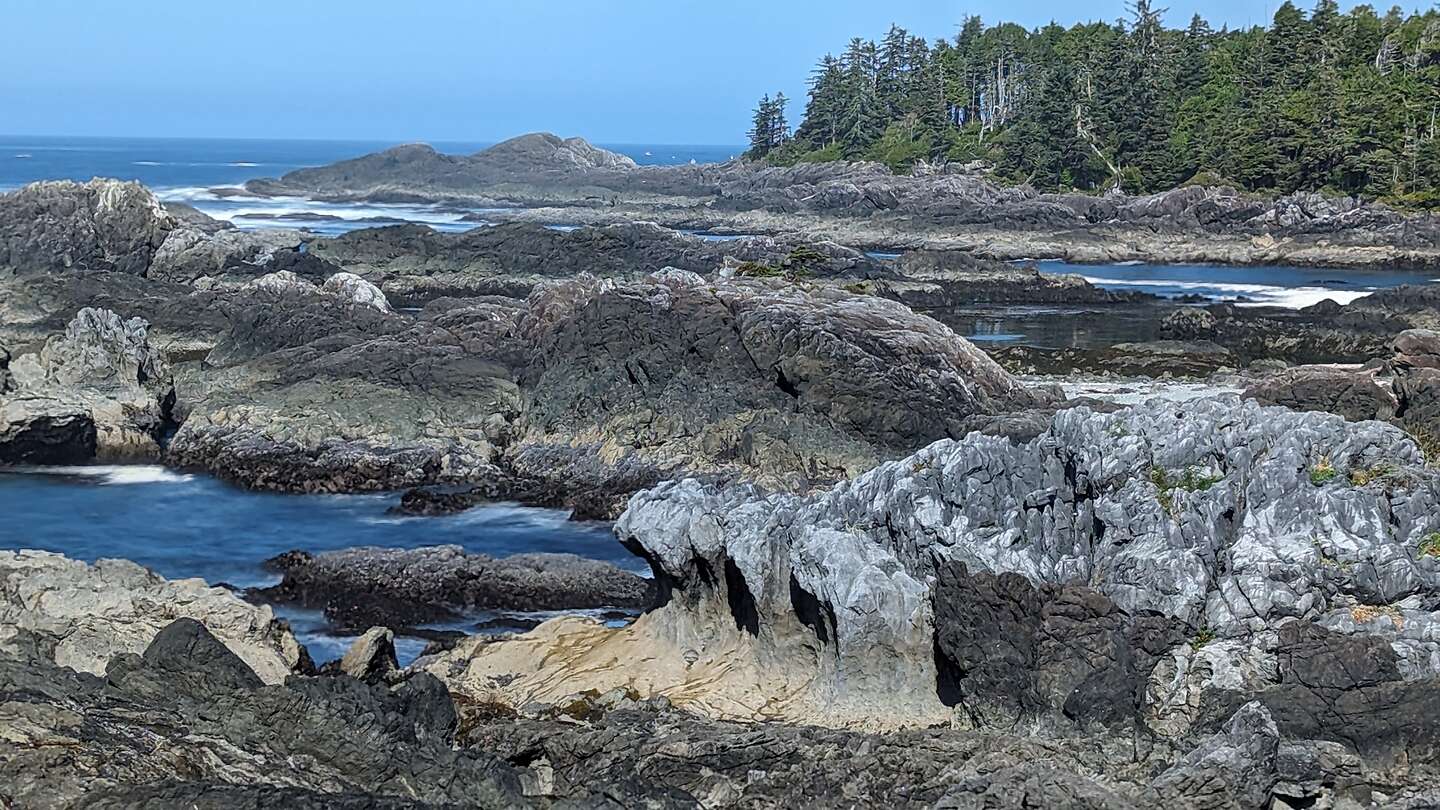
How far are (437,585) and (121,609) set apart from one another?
561 cm

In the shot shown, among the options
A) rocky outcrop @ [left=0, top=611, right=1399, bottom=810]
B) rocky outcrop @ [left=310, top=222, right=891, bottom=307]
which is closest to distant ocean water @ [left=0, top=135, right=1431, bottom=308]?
rocky outcrop @ [left=310, top=222, right=891, bottom=307]

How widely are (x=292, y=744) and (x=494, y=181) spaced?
108704 mm

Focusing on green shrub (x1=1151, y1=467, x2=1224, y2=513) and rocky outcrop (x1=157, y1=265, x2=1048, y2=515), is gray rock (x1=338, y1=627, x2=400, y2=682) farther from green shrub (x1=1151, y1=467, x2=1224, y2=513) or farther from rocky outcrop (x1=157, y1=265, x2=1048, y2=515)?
rocky outcrop (x1=157, y1=265, x2=1048, y2=515)

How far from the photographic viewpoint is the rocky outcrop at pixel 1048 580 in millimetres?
12766

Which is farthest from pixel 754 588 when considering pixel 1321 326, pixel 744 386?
pixel 1321 326

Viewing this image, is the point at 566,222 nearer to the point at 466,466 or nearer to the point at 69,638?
the point at 466,466

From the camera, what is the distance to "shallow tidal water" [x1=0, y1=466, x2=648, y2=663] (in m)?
22.3

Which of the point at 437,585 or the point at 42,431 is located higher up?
the point at 42,431

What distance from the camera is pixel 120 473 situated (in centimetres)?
2697

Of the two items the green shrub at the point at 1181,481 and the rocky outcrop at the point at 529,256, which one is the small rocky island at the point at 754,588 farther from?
the rocky outcrop at the point at 529,256

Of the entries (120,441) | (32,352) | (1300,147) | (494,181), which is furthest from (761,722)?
(494,181)

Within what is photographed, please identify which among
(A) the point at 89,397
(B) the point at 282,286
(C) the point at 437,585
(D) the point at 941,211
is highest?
(D) the point at 941,211

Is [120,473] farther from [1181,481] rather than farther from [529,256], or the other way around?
[529,256]

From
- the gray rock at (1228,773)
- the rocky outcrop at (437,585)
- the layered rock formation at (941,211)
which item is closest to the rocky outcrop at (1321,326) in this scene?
the layered rock formation at (941,211)
